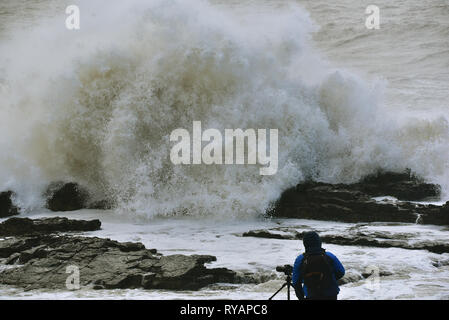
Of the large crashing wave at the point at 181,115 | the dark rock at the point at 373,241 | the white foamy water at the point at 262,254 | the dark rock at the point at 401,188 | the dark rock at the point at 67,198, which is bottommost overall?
the white foamy water at the point at 262,254

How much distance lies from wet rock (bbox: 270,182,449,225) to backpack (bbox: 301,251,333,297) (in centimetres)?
504

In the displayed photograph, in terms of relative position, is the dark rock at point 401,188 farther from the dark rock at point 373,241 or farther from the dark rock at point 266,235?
the dark rock at point 266,235

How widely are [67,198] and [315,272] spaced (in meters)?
7.93

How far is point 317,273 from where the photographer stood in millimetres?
3980

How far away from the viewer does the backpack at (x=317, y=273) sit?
398cm

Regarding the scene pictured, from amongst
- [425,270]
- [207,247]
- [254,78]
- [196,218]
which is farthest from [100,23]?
[425,270]

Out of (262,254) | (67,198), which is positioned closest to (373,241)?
(262,254)

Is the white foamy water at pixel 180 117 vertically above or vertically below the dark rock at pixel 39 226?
above

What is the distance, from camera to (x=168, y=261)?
653 cm

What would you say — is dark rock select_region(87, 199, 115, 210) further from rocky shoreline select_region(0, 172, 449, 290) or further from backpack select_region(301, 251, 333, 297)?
backpack select_region(301, 251, 333, 297)

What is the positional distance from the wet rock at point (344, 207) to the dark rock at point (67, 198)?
4.02 metres

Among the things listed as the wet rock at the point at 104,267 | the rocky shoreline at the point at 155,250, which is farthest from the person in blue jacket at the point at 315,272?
the wet rock at the point at 104,267

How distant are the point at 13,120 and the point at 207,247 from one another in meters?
6.84
